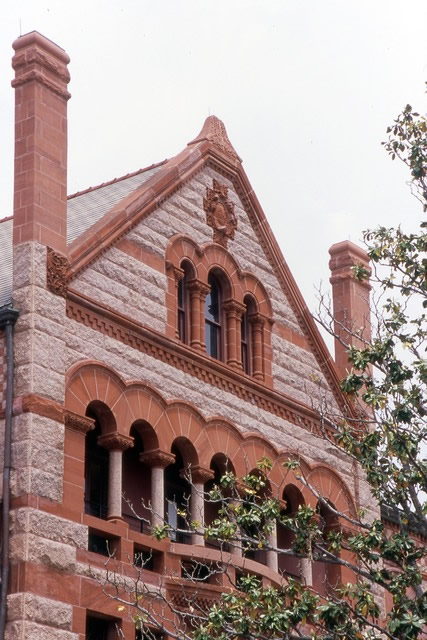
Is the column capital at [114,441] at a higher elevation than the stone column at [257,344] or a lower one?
lower

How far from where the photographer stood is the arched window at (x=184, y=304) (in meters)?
28.2

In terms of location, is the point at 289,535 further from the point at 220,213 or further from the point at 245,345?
the point at 220,213

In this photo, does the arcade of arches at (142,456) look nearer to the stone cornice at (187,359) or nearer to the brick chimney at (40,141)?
the stone cornice at (187,359)

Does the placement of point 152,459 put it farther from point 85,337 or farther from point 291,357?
point 291,357

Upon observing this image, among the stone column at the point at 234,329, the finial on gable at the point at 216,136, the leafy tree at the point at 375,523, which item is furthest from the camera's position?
the finial on gable at the point at 216,136

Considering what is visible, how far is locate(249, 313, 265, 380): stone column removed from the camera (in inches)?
1175

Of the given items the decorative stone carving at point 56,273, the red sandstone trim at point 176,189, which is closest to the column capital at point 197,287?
the red sandstone trim at point 176,189

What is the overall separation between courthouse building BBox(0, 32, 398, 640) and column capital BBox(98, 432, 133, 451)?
29mm

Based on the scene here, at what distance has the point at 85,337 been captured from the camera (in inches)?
984

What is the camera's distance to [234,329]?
29.5 meters

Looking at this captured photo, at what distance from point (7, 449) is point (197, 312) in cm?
659

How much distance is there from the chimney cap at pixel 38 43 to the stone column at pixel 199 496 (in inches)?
308

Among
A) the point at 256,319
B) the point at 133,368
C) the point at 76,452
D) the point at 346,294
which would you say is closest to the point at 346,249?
the point at 346,294

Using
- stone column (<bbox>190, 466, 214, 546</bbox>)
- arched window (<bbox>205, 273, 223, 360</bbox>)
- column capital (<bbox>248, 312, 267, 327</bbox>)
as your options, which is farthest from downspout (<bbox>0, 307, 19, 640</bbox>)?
column capital (<bbox>248, 312, 267, 327</bbox>)
